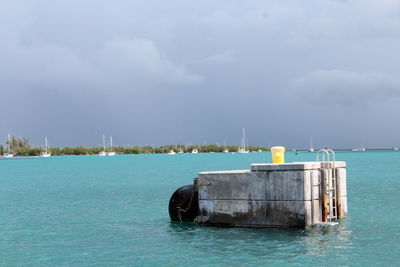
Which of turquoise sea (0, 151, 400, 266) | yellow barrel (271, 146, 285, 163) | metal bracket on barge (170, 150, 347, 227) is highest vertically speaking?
yellow barrel (271, 146, 285, 163)

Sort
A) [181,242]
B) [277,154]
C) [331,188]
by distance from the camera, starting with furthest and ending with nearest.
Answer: [277,154]
[331,188]
[181,242]

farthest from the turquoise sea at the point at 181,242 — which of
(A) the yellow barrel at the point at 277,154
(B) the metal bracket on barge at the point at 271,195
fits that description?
(A) the yellow barrel at the point at 277,154

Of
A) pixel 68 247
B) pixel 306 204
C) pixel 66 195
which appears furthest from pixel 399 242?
pixel 66 195

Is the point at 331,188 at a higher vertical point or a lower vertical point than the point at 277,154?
lower

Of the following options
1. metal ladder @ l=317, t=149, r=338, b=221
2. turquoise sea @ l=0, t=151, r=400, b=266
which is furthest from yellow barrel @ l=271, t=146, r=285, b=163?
turquoise sea @ l=0, t=151, r=400, b=266

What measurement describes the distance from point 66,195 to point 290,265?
37.6 metres

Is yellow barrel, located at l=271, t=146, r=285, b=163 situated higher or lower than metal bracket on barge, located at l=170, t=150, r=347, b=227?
higher

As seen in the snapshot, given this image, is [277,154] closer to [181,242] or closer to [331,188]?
[331,188]

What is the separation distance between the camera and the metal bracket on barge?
2364 cm

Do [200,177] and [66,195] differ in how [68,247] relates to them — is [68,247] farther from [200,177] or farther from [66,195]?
[66,195]

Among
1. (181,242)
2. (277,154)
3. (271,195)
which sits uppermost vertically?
(277,154)

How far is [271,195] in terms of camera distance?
24.0 metres

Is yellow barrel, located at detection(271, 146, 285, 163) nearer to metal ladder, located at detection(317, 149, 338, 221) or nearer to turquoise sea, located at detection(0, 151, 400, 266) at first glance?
metal ladder, located at detection(317, 149, 338, 221)

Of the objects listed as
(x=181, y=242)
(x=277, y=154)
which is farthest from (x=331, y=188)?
(x=181, y=242)
